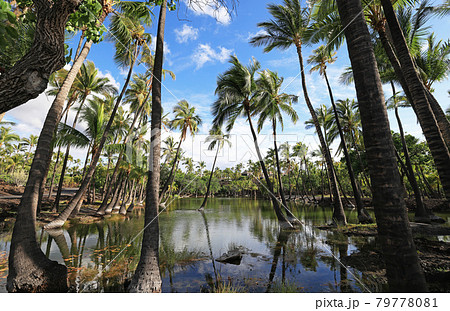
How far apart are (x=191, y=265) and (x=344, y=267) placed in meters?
4.87

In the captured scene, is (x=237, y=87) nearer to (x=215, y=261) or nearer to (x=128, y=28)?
(x=128, y=28)

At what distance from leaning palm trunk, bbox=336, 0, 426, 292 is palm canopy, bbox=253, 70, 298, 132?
38.9 ft

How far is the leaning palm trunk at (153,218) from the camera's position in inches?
168

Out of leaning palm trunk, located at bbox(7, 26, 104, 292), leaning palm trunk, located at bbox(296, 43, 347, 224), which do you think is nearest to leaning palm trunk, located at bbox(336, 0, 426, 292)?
leaning palm trunk, located at bbox(7, 26, 104, 292)

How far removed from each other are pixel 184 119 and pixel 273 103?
42.9 feet

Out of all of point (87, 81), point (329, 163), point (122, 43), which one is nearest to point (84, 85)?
point (87, 81)

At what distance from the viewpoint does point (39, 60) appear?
2660 mm

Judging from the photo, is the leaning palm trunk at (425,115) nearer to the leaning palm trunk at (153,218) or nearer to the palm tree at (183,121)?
the leaning palm trunk at (153,218)

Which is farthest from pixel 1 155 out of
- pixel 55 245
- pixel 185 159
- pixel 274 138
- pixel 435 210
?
pixel 435 210

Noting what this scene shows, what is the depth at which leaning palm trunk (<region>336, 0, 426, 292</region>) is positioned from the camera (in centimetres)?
267

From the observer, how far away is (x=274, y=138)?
53.3ft

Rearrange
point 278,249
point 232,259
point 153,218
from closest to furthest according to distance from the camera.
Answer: point 153,218 → point 232,259 → point 278,249

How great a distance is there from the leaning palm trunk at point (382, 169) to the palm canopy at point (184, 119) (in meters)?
22.8

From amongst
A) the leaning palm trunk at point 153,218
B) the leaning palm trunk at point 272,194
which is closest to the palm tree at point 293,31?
the leaning palm trunk at point 272,194
